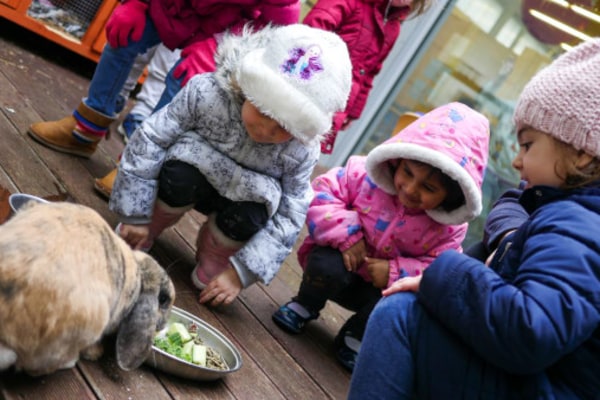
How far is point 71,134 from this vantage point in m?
2.67

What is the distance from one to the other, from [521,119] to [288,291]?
1.44 meters

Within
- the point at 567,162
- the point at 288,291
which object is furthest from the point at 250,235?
the point at 567,162

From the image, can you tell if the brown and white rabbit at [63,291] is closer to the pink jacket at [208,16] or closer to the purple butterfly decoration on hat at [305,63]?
the purple butterfly decoration on hat at [305,63]

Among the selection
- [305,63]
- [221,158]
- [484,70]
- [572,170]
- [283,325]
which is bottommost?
[283,325]

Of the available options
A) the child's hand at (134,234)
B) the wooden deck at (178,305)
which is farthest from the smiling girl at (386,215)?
the child's hand at (134,234)

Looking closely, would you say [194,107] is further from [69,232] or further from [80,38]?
[80,38]

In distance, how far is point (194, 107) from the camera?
2.08 m

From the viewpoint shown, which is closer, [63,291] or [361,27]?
[63,291]

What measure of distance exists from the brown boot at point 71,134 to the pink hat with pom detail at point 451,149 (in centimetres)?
119

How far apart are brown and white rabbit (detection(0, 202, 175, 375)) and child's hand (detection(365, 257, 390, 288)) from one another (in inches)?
39.0

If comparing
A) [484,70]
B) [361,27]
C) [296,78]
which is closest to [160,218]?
[296,78]

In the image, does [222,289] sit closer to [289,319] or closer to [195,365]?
[289,319]

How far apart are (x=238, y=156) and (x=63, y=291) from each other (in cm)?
98

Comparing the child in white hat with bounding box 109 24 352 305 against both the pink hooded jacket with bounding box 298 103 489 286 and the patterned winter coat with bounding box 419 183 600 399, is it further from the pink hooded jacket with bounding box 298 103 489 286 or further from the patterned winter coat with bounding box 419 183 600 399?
the patterned winter coat with bounding box 419 183 600 399
